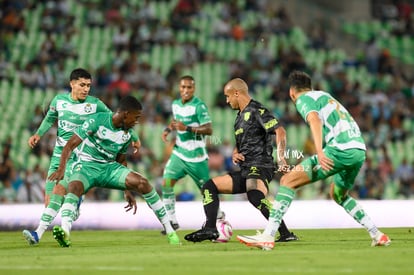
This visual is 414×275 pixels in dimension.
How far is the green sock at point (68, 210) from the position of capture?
13.4 metres

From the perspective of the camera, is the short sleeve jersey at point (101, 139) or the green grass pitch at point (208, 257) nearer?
the green grass pitch at point (208, 257)

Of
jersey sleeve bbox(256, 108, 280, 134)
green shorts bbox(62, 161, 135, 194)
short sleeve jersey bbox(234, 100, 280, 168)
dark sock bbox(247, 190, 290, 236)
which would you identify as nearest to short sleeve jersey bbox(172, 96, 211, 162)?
short sleeve jersey bbox(234, 100, 280, 168)

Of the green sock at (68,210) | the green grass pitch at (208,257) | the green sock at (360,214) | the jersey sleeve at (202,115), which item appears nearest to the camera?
the green grass pitch at (208,257)

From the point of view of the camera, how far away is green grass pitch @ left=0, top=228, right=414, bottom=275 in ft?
33.0

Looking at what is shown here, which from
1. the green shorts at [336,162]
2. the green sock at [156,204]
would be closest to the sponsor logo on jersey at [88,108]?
the green sock at [156,204]

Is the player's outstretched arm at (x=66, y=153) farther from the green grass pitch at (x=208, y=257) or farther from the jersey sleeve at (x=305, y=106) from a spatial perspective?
the jersey sleeve at (x=305, y=106)

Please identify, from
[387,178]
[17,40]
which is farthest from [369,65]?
[17,40]

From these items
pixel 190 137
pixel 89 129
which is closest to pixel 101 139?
pixel 89 129

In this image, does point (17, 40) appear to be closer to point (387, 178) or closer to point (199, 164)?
point (387, 178)

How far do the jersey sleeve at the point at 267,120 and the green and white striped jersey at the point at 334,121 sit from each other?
1.49m

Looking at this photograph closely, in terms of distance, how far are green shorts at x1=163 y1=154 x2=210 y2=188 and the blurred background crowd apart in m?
5.36

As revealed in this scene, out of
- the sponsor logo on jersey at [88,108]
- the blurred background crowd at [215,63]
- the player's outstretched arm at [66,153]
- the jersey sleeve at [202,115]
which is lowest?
the player's outstretched arm at [66,153]

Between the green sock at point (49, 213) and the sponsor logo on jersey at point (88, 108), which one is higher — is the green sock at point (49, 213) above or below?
below

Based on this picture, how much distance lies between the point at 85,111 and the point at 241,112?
2.52 metres
